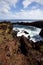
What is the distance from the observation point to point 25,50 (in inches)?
592

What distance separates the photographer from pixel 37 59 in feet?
41.0

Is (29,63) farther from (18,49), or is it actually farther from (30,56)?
(18,49)

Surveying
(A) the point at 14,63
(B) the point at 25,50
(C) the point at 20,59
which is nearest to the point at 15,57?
(C) the point at 20,59

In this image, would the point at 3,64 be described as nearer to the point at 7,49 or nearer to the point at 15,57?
the point at 15,57

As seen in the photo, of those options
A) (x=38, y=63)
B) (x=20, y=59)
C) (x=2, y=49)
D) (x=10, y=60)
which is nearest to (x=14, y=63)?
(x=10, y=60)

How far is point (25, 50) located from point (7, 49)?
2241mm

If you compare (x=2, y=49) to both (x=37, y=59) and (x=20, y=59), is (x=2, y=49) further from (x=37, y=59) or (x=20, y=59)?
(x=37, y=59)

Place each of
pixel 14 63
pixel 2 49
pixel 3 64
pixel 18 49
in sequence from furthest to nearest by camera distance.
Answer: pixel 18 49
pixel 2 49
pixel 14 63
pixel 3 64

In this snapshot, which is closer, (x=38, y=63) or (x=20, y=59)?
(x=38, y=63)

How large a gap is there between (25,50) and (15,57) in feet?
7.53

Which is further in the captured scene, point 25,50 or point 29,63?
point 25,50

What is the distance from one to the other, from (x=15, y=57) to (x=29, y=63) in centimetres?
174

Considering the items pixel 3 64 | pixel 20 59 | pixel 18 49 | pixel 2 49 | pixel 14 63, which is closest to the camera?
pixel 3 64

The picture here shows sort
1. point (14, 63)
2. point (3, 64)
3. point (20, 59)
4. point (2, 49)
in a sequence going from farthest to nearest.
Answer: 1. point (2, 49)
2. point (20, 59)
3. point (14, 63)
4. point (3, 64)
